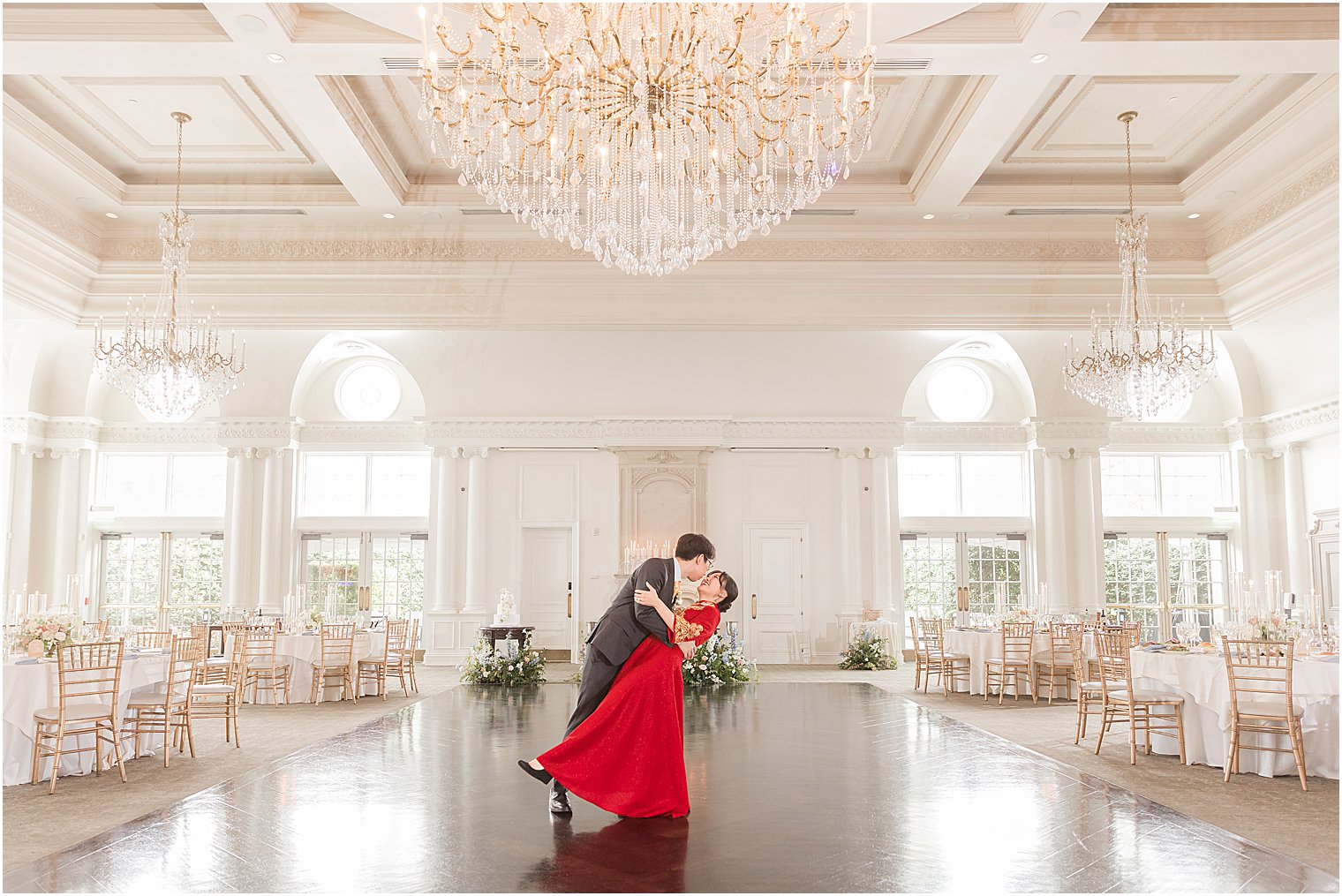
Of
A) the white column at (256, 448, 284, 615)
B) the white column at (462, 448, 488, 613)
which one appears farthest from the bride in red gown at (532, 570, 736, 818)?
the white column at (256, 448, 284, 615)

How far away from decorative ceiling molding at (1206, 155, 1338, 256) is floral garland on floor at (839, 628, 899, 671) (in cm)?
720

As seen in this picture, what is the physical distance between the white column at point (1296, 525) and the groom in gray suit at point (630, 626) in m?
13.1

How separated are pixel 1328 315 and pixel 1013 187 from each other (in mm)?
4324

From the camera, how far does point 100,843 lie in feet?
16.6

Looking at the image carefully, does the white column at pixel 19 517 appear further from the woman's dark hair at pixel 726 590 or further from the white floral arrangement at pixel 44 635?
the woman's dark hair at pixel 726 590

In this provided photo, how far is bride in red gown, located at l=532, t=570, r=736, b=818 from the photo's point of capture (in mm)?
5375

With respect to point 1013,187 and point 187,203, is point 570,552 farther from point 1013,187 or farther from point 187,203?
point 1013,187

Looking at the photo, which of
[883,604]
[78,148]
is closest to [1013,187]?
[883,604]

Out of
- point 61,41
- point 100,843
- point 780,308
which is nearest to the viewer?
point 100,843

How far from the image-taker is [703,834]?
518 cm

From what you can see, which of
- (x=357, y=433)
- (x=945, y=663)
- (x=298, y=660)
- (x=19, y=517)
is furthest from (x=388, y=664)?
(x=19, y=517)

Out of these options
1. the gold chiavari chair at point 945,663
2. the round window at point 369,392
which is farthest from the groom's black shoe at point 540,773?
the round window at point 369,392

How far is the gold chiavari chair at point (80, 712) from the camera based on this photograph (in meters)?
6.62

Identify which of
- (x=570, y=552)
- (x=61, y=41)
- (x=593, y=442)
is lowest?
(x=570, y=552)
